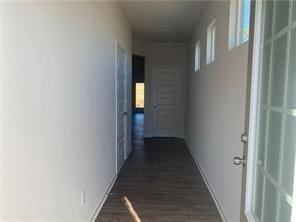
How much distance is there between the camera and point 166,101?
751cm

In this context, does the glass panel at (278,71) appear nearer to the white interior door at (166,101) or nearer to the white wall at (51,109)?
the white wall at (51,109)

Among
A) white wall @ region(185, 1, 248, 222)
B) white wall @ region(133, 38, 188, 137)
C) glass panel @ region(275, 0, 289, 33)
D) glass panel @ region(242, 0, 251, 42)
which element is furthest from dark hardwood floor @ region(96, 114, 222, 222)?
white wall @ region(133, 38, 188, 137)

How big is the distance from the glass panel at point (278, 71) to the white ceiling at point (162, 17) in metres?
2.93

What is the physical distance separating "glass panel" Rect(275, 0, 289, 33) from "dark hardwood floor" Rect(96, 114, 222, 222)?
2138mm

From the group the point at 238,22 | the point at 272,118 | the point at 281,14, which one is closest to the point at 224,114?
the point at 238,22

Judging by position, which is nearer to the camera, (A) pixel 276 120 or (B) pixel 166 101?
(A) pixel 276 120

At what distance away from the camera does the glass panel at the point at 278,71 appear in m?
1.09

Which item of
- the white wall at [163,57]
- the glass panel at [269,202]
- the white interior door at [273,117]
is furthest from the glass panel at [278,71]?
the white wall at [163,57]

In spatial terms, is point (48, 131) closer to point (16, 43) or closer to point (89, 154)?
point (16, 43)

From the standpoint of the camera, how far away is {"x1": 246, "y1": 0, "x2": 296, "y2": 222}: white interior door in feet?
3.31

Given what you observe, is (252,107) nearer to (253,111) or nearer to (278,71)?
(253,111)

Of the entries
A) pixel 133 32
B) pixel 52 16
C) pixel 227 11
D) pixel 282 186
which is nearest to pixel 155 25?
pixel 133 32

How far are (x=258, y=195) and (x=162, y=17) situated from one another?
3932 mm

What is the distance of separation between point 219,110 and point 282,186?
202 centimetres
